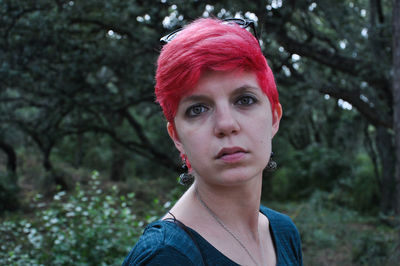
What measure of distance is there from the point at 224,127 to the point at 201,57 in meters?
0.23

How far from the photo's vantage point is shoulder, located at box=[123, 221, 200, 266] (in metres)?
1.18

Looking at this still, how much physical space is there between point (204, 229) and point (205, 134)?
33 cm

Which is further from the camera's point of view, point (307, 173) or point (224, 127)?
point (307, 173)

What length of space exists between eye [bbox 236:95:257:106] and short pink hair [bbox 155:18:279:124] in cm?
6

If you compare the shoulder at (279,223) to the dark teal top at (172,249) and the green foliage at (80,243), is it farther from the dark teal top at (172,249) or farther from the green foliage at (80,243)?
the green foliage at (80,243)

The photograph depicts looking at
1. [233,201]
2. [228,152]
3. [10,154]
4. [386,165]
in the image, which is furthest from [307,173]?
[228,152]

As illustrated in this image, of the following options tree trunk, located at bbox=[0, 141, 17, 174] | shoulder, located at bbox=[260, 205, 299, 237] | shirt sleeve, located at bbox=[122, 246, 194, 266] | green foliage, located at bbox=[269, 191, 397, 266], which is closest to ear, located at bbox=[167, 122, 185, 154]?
shirt sleeve, located at bbox=[122, 246, 194, 266]

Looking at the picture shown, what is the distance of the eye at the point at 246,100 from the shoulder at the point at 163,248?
0.46 meters

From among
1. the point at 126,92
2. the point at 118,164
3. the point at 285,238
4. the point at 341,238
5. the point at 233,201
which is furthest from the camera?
the point at 118,164

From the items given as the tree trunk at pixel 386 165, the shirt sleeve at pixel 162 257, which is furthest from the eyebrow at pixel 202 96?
the tree trunk at pixel 386 165

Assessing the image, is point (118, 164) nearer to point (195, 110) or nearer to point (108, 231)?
point (108, 231)

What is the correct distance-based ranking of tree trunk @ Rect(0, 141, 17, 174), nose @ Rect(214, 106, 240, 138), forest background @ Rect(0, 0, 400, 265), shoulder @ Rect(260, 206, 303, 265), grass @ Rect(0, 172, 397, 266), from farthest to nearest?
tree trunk @ Rect(0, 141, 17, 174) → forest background @ Rect(0, 0, 400, 265) → grass @ Rect(0, 172, 397, 266) → shoulder @ Rect(260, 206, 303, 265) → nose @ Rect(214, 106, 240, 138)

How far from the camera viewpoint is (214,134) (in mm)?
1302

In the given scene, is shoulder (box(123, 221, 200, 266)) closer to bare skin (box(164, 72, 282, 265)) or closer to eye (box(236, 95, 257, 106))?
bare skin (box(164, 72, 282, 265))
